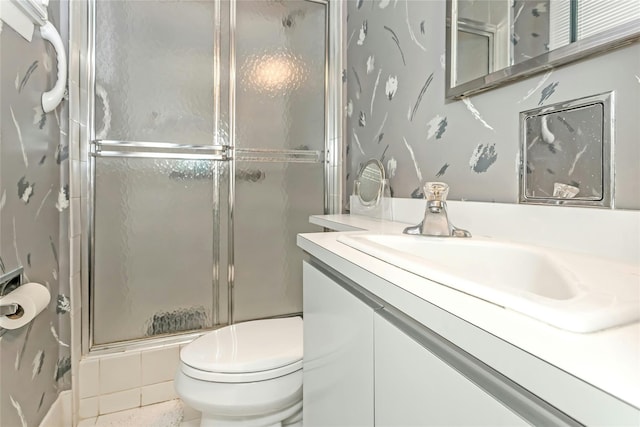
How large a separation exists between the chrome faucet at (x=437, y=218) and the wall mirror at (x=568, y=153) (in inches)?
7.5

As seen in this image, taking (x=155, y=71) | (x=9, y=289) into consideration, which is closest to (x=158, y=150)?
(x=155, y=71)

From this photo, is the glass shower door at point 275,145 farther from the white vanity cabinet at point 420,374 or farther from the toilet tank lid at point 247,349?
the white vanity cabinet at point 420,374

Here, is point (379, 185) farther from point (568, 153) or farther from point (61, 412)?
point (61, 412)

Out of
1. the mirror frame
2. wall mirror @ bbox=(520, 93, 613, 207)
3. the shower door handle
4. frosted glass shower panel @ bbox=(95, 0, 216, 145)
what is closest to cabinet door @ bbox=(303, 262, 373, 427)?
wall mirror @ bbox=(520, 93, 613, 207)

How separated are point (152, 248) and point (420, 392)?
1468mm

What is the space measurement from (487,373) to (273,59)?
70.2 inches

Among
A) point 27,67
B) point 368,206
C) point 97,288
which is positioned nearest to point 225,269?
point 97,288

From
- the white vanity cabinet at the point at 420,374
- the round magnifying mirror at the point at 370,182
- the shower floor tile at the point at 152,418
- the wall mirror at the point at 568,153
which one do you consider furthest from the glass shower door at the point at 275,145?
the wall mirror at the point at 568,153

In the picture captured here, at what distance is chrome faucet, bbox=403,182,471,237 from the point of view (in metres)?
0.83

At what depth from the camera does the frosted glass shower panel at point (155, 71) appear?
1.47 meters

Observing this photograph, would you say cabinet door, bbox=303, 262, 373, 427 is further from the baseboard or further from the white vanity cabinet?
the baseboard

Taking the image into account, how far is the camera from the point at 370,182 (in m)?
1.51

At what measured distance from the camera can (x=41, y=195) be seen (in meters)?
1.15

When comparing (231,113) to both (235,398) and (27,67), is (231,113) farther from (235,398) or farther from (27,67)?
(235,398)
